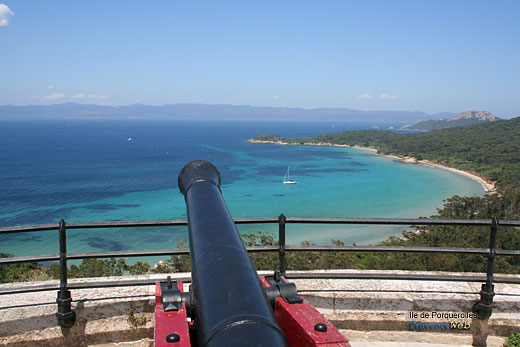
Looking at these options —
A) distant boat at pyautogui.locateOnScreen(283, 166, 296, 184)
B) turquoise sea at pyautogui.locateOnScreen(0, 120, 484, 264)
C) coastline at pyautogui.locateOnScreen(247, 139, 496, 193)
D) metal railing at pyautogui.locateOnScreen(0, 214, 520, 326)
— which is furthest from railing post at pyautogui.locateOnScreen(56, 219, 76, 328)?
distant boat at pyautogui.locateOnScreen(283, 166, 296, 184)

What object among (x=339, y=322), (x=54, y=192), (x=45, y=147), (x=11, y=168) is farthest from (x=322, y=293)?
(x=45, y=147)

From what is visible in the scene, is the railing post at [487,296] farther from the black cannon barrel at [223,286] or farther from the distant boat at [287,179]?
the distant boat at [287,179]

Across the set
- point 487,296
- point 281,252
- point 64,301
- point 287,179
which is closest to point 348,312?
point 281,252

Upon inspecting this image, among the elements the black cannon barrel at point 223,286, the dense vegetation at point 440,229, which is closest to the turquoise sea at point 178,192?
the dense vegetation at point 440,229

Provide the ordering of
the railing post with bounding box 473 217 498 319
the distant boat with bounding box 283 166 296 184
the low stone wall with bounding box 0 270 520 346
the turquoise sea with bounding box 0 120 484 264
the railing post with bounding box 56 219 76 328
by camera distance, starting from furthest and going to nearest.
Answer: the distant boat with bounding box 283 166 296 184 → the turquoise sea with bounding box 0 120 484 264 → the railing post with bounding box 473 217 498 319 → the low stone wall with bounding box 0 270 520 346 → the railing post with bounding box 56 219 76 328

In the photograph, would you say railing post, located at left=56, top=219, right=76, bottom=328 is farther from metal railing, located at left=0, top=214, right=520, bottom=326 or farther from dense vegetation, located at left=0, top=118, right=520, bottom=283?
dense vegetation, located at left=0, top=118, right=520, bottom=283

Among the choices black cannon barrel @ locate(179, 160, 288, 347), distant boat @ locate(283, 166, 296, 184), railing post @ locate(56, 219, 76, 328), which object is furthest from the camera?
distant boat @ locate(283, 166, 296, 184)

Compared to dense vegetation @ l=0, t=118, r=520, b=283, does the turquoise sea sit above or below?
below
